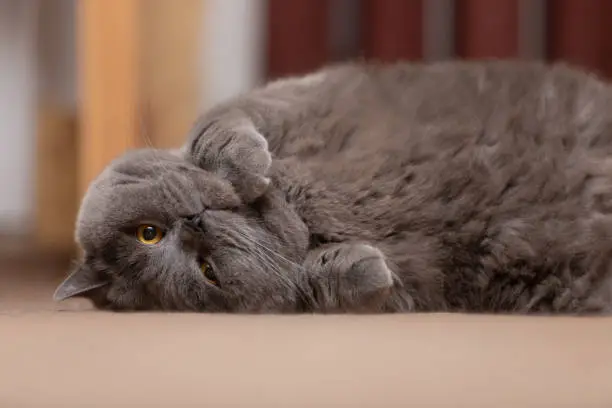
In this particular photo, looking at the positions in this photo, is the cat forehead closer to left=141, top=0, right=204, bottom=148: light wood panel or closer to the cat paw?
the cat paw

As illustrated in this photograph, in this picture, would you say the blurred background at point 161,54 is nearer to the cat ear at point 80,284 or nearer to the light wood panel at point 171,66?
the light wood panel at point 171,66

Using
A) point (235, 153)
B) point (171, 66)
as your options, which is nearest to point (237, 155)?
point (235, 153)

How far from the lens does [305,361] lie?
75cm

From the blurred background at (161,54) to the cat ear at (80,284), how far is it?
25.9 inches

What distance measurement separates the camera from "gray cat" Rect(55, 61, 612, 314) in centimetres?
106

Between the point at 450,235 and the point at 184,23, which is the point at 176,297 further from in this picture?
the point at 184,23

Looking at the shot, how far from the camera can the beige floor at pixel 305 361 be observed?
2.16ft

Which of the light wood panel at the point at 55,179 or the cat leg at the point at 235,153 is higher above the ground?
Result: the cat leg at the point at 235,153

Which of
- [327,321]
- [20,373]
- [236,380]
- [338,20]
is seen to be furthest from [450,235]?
[338,20]

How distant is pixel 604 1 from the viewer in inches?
72.9

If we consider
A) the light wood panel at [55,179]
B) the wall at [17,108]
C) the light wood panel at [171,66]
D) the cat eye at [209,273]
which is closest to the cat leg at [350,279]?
the cat eye at [209,273]

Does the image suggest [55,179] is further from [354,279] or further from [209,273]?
[354,279]

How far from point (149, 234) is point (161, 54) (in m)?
1.01

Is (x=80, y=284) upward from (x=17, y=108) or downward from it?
downward
